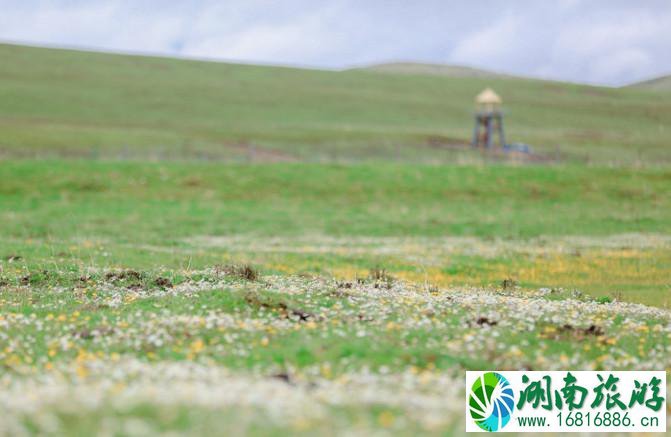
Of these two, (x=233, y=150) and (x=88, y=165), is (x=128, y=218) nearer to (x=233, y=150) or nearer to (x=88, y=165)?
(x=88, y=165)

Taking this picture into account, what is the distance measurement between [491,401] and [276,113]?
412 ft

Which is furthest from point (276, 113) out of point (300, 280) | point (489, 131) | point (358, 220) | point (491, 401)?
point (491, 401)

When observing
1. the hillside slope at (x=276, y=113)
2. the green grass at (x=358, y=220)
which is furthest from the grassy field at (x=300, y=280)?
the hillside slope at (x=276, y=113)

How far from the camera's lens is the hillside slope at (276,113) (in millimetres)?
96562

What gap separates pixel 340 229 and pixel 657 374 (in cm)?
3259

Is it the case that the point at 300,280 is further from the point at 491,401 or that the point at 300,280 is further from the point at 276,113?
the point at 276,113

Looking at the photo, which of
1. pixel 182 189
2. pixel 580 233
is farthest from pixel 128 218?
pixel 580 233

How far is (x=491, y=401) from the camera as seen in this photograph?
12961 millimetres

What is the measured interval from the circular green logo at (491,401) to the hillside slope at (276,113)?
66.2m

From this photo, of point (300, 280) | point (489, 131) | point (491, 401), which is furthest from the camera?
point (489, 131)

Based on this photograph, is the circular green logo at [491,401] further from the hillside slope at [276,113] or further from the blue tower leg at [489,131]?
the blue tower leg at [489,131]

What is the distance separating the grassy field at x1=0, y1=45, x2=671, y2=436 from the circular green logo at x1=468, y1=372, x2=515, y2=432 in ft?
1.16

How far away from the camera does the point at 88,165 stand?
67188mm

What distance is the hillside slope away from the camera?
96562 mm
